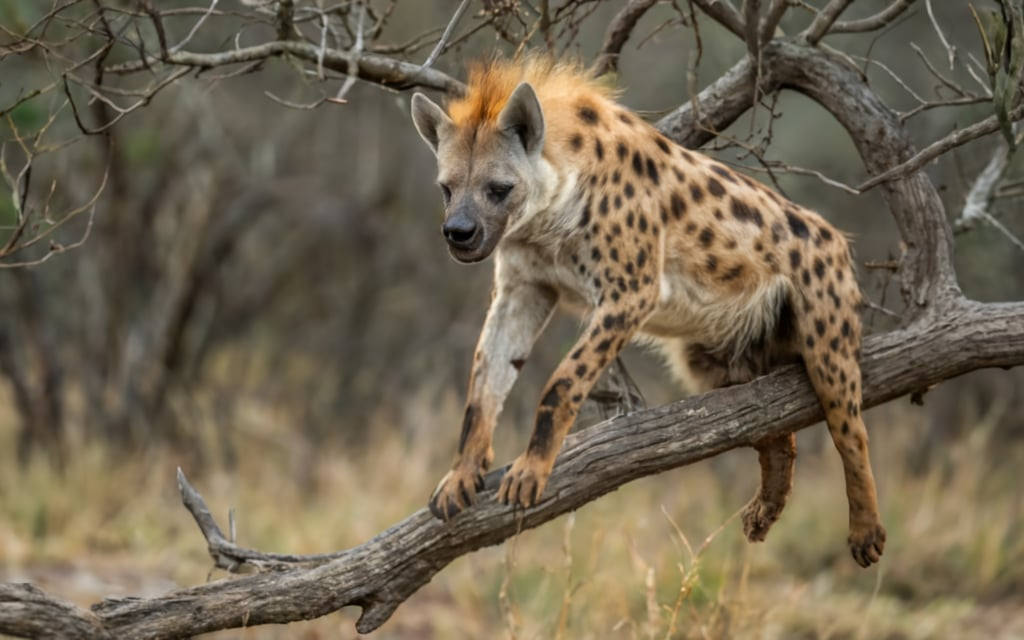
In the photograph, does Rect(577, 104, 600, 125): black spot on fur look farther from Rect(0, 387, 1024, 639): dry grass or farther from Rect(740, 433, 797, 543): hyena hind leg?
Rect(0, 387, 1024, 639): dry grass

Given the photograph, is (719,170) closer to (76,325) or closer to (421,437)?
(421,437)

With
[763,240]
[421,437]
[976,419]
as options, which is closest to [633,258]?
[763,240]

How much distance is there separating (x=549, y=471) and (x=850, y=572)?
540 centimetres

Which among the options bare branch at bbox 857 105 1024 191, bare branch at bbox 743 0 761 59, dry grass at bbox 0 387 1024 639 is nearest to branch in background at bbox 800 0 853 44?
bare branch at bbox 743 0 761 59

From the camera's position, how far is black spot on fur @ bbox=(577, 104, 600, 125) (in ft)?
16.3

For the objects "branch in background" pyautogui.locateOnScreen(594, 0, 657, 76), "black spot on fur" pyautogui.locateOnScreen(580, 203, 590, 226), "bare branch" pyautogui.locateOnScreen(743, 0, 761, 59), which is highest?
"branch in background" pyautogui.locateOnScreen(594, 0, 657, 76)

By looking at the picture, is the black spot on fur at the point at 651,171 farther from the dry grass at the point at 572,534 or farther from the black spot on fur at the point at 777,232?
the dry grass at the point at 572,534

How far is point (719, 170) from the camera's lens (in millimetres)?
5242

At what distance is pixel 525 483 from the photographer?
441 cm

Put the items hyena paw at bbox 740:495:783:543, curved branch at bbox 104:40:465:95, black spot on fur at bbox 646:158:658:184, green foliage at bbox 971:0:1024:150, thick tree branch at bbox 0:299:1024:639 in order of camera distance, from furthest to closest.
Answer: hyena paw at bbox 740:495:783:543 < black spot on fur at bbox 646:158:658:184 < curved branch at bbox 104:40:465:95 < thick tree branch at bbox 0:299:1024:639 < green foliage at bbox 971:0:1024:150

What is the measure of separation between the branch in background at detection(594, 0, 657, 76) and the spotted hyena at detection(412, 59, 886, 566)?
0.44 metres

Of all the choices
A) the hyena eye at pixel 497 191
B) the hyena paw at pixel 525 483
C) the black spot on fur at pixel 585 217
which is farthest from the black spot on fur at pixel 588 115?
the hyena paw at pixel 525 483

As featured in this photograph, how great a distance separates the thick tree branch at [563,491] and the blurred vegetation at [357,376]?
184 cm

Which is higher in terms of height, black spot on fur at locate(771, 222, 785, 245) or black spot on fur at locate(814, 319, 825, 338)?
black spot on fur at locate(771, 222, 785, 245)
